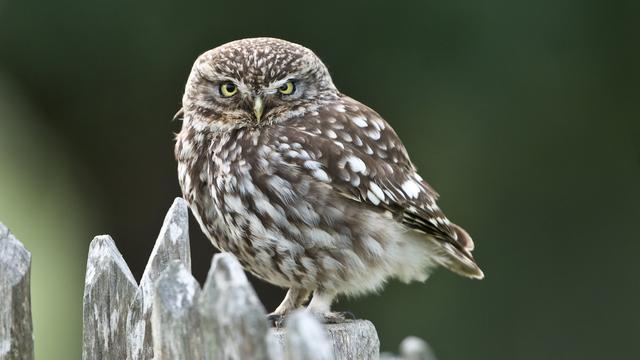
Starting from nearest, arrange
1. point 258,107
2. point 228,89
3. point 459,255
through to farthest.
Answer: point 258,107 < point 228,89 < point 459,255

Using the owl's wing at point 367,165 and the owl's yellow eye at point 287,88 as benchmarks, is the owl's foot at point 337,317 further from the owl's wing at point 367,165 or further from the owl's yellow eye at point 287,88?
the owl's yellow eye at point 287,88

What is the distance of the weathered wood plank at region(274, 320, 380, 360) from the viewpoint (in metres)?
3.35

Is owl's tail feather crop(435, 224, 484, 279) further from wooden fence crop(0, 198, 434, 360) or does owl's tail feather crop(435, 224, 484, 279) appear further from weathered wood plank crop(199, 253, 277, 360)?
weathered wood plank crop(199, 253, 277, 360)

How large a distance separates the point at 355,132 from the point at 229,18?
3.10 m

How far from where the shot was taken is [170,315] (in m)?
2.47

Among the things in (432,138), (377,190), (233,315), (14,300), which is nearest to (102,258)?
(14,300)

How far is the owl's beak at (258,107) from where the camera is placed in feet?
13.6

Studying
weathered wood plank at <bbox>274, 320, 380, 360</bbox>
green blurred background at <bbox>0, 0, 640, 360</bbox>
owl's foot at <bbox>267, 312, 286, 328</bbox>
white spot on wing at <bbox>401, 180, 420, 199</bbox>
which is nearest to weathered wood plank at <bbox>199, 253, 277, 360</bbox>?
weathered wood plank at <bbox>274, 320, 380, 360</bbox>

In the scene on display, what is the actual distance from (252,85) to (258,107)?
117 mm

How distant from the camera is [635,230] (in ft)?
25.6

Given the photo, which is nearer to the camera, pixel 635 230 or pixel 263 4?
pixel 263 4

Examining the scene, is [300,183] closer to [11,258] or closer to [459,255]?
[459,255]

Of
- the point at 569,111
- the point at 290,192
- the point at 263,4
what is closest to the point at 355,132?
the point at 290,192

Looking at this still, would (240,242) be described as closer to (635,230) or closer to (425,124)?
(425,124)
